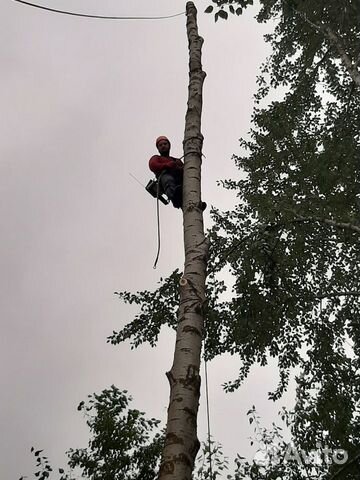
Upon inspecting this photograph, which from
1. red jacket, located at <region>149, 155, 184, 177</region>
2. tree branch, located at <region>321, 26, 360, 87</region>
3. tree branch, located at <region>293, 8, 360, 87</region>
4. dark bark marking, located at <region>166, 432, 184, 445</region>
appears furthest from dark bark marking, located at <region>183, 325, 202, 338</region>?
tree branch, located at <region>293, 8, 360, 87</region>

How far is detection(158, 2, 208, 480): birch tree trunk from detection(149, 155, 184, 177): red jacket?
59 centimetres

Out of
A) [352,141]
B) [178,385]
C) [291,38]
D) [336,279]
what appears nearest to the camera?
[178,385]

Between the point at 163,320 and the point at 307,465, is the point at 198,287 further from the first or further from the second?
the point at 307,465

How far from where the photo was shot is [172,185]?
4051 mm

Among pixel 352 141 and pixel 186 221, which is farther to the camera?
pixel 352 141

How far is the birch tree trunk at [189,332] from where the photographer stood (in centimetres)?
191

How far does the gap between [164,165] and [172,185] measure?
0.28 m

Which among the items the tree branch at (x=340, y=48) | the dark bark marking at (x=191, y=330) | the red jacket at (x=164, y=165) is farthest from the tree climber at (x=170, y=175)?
the tree branch at (x=340, y=48)

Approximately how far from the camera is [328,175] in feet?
25.4

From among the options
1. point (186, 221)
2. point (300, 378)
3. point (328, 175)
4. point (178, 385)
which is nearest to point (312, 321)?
point (300, 378)

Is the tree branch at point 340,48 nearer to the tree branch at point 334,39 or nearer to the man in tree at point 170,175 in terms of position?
the tree branch at point 334,39

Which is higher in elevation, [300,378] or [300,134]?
[300,134]

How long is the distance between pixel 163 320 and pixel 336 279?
3975 mm

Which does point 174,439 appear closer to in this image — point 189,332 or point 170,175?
point 189,332
